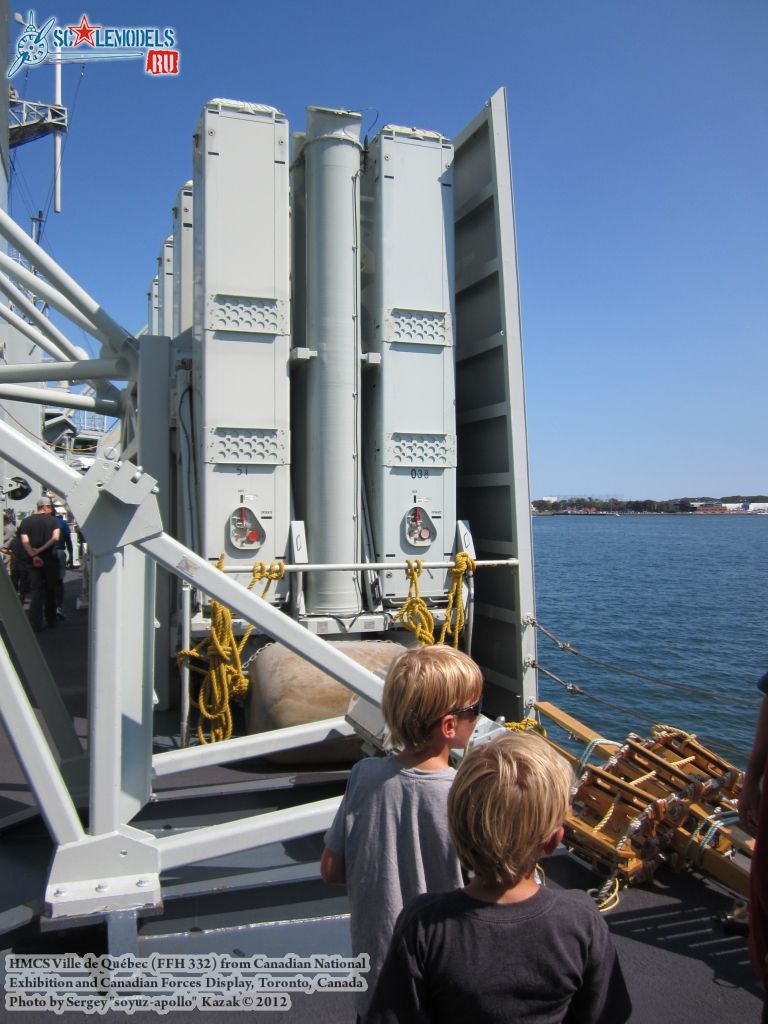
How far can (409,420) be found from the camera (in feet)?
17.7

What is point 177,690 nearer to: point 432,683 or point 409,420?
point 409,420

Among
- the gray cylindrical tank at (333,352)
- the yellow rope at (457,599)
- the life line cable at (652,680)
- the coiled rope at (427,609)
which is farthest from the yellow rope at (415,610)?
the life line cable at (652,680)

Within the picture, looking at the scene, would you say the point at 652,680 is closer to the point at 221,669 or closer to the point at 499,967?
the point at 221,669

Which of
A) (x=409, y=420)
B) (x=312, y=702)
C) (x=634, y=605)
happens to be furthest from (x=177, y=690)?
(x=634, y=605)

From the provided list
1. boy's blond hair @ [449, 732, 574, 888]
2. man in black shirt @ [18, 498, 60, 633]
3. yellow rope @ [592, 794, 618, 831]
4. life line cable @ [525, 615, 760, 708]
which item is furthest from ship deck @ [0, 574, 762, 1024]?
man in black shirt @ [18, 498, 60, 633]

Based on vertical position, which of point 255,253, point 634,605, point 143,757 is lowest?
point 634,605

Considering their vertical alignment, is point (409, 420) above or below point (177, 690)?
above

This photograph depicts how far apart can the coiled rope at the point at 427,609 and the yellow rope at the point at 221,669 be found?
0.90 m

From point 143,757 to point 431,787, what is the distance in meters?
1.66

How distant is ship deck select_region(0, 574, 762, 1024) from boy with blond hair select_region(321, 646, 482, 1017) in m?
1.13

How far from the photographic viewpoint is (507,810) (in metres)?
1.29

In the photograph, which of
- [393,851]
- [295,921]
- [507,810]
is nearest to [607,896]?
[295,921]

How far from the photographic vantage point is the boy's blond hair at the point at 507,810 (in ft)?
4.23

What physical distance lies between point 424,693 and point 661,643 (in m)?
22.1
